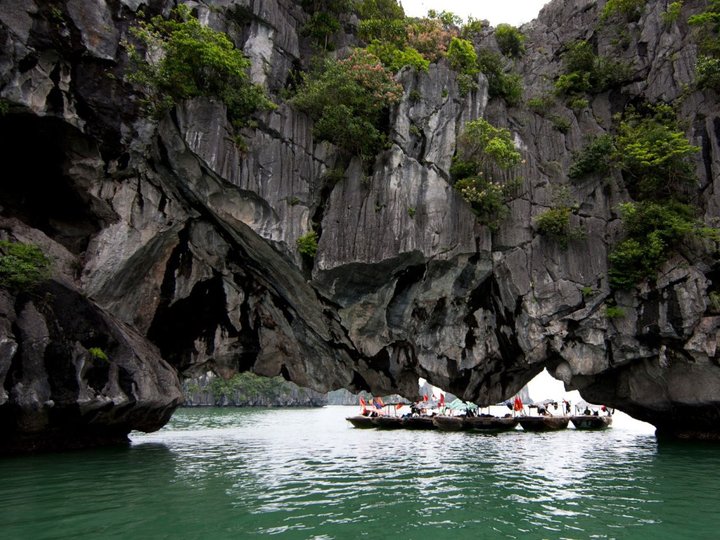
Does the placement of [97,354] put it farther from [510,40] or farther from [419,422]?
[510,40]

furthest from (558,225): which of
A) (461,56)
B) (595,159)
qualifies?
(461,56)

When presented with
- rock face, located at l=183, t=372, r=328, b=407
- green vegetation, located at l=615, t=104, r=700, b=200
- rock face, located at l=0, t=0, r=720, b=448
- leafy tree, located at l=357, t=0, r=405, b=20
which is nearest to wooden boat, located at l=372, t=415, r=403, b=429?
rock face, located at l=0, t=0, r=720, b=448

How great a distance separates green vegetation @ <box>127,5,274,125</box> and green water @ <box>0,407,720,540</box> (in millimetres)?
11455

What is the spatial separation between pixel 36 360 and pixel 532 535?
1328cm

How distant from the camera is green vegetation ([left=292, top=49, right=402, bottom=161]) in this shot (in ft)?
55.4

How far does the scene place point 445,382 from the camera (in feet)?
63.8

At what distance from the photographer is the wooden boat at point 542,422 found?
87.4 feet

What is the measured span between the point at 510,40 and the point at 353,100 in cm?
1241

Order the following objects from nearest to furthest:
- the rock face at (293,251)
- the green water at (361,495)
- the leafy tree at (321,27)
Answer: the green water at (361,495) → the rock face at (293,251) → the leafy tree at (321,27)

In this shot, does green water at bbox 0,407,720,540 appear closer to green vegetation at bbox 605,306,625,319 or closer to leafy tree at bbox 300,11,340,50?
green vegetation at bbox 605,306,625,319

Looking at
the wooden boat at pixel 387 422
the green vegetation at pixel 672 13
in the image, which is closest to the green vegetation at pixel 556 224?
the green vegetation at pixel 672 13

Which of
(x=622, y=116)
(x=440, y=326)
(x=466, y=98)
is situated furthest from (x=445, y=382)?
(x=622, y=116)

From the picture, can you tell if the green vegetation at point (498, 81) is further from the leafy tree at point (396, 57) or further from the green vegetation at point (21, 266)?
the green vegetation at point (21, 266)

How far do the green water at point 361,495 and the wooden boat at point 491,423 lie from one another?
12.0 m
